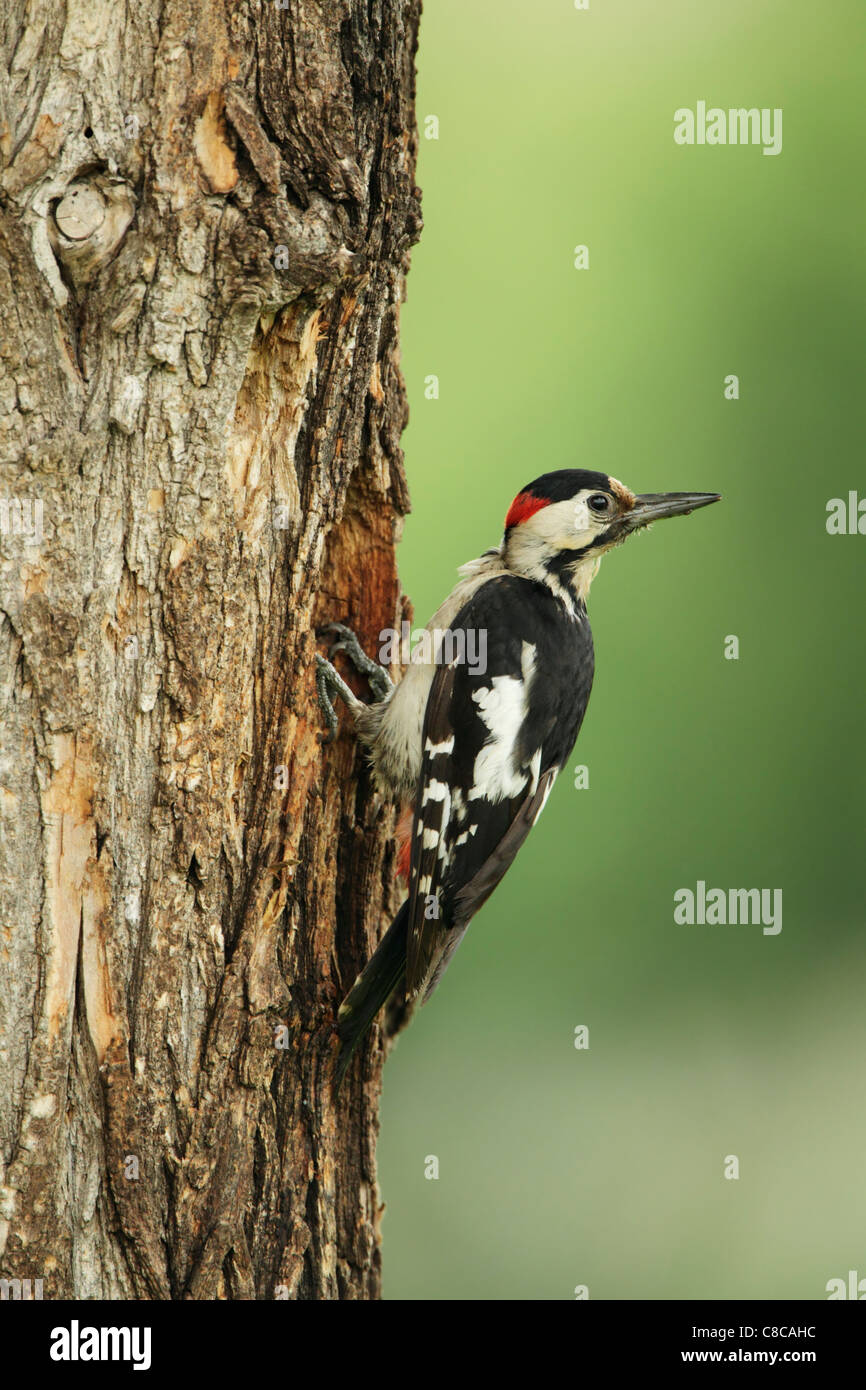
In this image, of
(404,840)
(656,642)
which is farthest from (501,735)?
(656,642)

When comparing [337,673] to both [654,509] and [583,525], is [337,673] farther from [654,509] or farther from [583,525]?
[654,509]

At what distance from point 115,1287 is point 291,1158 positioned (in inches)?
15.8

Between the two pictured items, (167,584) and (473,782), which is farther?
(473,782)

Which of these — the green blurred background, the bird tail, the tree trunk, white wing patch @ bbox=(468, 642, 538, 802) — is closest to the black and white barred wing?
white wing patch @ bbox=(468, 642, 538, 802)

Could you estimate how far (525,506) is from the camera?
3.10 m

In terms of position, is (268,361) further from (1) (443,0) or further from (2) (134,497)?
(1) (443,0)

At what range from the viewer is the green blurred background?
434 centimetres

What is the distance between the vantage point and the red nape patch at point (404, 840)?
2738 millimetres

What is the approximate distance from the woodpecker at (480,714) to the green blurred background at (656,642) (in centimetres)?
101

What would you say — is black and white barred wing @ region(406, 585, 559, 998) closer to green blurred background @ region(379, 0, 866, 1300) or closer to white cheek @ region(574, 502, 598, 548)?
→ white cheek @ region(574, 502, 598, 548)

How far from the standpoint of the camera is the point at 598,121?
184 inches

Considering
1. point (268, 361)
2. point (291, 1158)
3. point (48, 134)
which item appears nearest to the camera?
point (48, 134)

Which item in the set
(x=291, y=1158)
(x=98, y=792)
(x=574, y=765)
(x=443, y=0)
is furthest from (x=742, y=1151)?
(x=443, y=0)

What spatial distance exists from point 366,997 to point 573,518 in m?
1.33
